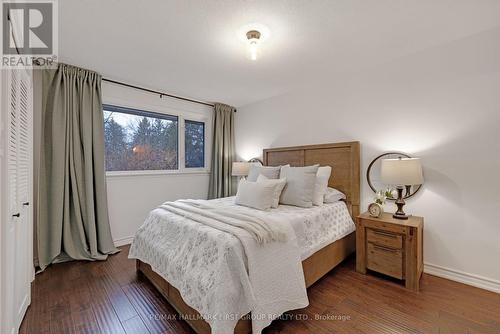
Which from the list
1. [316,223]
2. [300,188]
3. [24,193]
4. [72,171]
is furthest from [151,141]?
[316,223]

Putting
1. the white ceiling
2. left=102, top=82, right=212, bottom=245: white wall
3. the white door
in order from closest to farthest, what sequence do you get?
the white door → the white ceiling → left=102, top=82, right=212, bottom=245: white wall

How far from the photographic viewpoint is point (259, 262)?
1490 millimetres

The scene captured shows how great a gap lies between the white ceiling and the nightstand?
177cm

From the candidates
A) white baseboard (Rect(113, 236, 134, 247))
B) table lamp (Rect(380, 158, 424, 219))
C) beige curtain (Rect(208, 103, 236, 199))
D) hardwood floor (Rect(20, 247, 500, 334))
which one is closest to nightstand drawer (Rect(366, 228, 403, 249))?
hardwood floor (Rect(20, 247, 500, 334))

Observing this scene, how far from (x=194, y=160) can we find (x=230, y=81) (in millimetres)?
1667

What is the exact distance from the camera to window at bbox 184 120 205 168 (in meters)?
4.00

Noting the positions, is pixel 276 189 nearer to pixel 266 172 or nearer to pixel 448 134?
pixel 266 172

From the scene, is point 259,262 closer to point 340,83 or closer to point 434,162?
point 434,162

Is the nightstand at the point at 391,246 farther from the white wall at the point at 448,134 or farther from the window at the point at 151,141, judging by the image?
the window at the point at 151,141

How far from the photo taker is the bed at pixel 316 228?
167cm

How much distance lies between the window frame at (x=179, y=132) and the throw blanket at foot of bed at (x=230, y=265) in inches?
67.9

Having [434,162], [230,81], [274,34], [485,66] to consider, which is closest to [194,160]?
[230,81]

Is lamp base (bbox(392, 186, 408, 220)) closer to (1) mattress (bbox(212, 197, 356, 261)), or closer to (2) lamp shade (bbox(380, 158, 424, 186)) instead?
(2) lamp shade (bbox(380, 158, 424, 186))

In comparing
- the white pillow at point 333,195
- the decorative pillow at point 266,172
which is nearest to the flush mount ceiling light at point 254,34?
the decorative pillow at point 266,172
